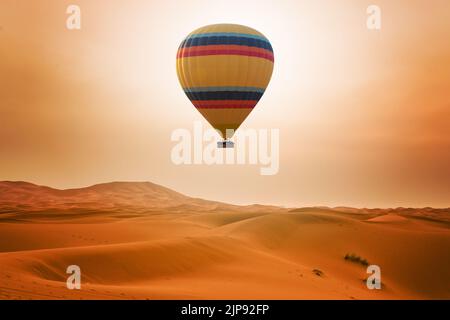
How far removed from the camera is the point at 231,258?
101ft

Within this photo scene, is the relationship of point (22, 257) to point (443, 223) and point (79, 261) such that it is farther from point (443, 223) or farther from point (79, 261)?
point (443, 223)

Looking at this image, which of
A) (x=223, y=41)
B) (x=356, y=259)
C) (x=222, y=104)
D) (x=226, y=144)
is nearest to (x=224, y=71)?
(x=223, y=41)

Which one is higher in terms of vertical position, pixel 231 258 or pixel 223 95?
pixel 223 95

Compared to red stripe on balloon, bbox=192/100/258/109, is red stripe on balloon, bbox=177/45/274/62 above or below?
above

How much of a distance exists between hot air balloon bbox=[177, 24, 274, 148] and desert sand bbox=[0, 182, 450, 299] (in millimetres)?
6407

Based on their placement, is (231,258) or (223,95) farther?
(223,95)

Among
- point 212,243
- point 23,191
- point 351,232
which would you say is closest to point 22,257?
point 212,243

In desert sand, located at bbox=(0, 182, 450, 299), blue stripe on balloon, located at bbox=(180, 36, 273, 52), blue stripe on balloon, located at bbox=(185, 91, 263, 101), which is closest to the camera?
desert sand, located at bbox=(0, 182, 450, 299)

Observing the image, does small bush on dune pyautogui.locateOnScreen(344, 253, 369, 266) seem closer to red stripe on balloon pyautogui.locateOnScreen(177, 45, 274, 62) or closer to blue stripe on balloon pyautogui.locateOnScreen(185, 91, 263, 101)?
blue stripe on balloon pyautogui.locateOnScreen(185, 91, 263, 101)

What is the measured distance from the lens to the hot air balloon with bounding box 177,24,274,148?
31672 millimetres

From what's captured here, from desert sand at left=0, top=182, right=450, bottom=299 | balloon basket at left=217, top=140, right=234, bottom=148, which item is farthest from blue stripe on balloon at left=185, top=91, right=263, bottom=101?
desert sand at left=0, top=182, right=450, bottom=299

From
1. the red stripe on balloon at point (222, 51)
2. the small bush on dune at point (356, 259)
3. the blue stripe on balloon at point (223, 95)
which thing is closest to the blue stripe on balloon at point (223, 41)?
the red stripe on balloon at point (222, 51)

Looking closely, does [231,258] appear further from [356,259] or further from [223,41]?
[223,41]

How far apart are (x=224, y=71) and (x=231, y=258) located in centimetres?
876
